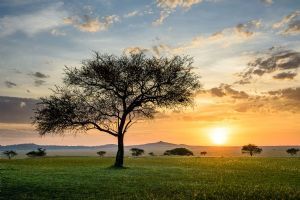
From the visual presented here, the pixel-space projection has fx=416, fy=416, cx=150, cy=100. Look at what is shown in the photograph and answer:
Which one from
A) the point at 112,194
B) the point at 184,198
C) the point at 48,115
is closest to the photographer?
the point at 184,198

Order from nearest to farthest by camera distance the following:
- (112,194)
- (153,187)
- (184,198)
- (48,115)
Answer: (184,198), (112,194), (153,187), (48,115)

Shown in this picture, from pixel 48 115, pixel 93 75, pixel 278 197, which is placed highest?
pixel 93 75

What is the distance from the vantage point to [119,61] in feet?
161

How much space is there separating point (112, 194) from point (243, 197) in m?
6.37

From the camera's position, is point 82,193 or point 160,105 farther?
point 160,105

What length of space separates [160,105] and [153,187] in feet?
91.6

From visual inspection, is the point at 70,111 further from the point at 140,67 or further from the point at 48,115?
the point at 140,67

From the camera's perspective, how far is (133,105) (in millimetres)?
50312

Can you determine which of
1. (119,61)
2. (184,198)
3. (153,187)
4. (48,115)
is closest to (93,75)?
(119,61)

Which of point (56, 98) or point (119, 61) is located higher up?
A: point (119, 61)

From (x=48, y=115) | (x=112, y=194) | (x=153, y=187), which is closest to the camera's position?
(x=112, y=194)

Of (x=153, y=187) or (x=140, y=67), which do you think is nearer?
(x=153, y=187)

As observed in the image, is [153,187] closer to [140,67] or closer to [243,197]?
[243,197]

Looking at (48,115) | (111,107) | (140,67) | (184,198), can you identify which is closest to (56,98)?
(48,115)
